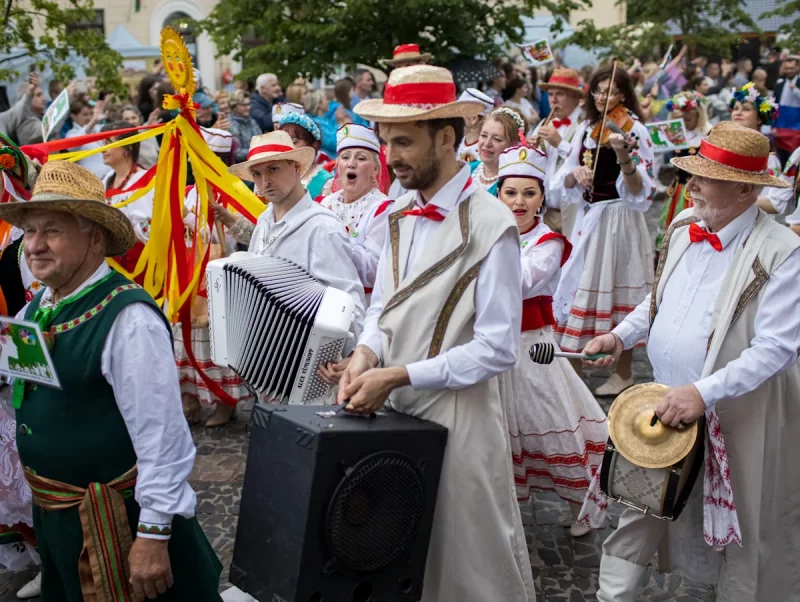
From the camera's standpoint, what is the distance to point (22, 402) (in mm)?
2836

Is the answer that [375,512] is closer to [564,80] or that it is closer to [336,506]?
[336,506]

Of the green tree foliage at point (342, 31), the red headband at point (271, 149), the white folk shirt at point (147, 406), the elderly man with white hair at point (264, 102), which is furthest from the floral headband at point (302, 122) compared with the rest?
the green tree foliage at point (342, 31)

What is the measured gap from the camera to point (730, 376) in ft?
10.2

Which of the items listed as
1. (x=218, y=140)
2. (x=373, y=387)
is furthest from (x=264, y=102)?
(x=373, y=387)

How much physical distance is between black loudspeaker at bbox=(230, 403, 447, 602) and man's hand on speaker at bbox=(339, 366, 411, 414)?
43 mm

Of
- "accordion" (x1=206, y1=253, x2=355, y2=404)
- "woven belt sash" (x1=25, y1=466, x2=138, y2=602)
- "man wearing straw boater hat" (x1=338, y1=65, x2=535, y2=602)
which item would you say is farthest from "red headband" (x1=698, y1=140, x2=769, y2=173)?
"woven belt sash" (x1=25, y1=466, x2=138, y2=602)

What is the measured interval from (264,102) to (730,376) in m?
9.34

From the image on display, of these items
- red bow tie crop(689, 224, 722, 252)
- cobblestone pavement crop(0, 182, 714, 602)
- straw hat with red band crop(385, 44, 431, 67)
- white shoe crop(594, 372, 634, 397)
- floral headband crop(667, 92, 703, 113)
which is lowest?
cobblestone pavement crop(0, 182, 714, 602)

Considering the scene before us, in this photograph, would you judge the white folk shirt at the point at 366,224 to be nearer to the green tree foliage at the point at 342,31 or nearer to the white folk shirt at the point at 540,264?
the white folk shirt at the point at 540,264

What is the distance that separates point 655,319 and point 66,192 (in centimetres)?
226

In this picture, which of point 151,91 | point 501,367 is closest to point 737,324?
point 501,367

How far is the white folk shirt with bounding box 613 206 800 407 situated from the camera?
123 inches

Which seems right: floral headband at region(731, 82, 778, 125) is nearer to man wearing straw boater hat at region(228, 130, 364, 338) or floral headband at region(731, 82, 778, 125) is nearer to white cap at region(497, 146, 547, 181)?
white cap at region(497, 146, 547, 181)

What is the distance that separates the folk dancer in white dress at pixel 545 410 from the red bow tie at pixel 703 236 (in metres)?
1.02
